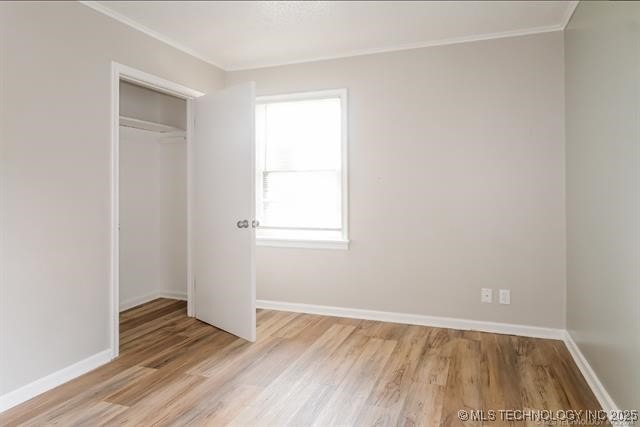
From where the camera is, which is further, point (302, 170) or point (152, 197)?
point (152, 197)

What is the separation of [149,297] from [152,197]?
1.10 m

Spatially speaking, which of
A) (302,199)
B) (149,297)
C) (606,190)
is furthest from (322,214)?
(606,190)

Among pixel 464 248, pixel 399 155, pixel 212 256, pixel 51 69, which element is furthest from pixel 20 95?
pixel 464 248

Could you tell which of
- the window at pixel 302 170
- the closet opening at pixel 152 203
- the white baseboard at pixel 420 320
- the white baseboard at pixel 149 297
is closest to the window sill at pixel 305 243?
the window at pixel 302 170

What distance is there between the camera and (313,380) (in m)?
2.64

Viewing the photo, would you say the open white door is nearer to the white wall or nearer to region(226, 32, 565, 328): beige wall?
the white wall

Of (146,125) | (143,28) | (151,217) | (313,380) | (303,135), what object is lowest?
(313,380)

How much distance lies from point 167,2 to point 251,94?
0.83m

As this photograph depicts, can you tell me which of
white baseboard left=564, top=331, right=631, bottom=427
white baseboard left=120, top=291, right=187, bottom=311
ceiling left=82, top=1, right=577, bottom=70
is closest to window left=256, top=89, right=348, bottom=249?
ceiling left=82, top=1, right=577, bottom=70

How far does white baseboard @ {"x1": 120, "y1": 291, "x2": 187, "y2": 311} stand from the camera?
430cm

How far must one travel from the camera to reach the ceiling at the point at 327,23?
2.89 metres

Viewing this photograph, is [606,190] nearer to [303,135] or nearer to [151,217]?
[303,135]

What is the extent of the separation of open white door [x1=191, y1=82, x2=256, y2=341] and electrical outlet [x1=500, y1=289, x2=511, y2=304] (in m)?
2.03

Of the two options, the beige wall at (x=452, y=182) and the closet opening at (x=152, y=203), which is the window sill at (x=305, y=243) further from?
the closet opening at (x=152, y=203)
